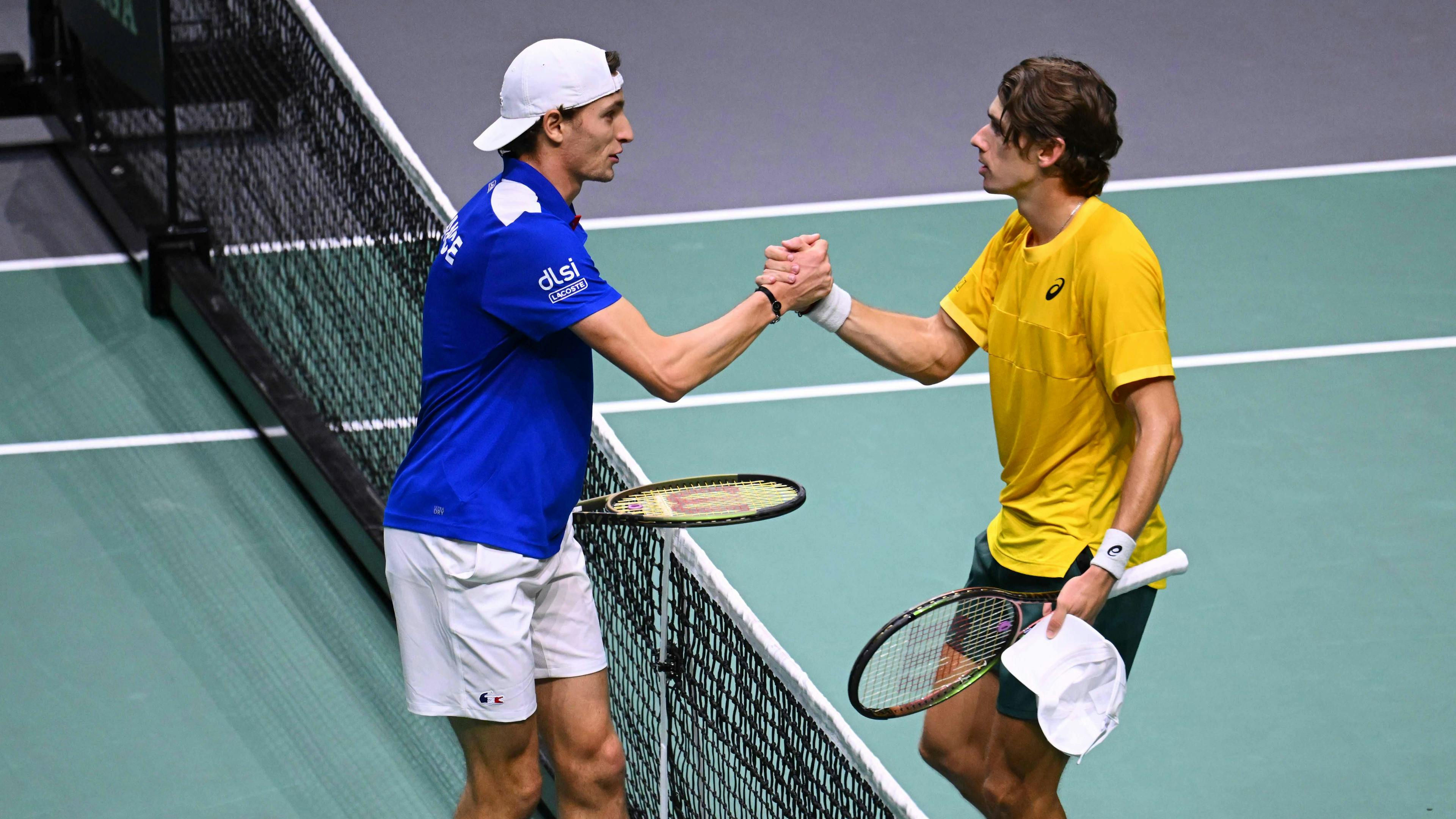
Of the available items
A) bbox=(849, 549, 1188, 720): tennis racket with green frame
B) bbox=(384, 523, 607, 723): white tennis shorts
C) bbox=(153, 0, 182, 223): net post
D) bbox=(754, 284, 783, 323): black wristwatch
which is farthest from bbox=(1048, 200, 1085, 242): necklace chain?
bbox=(153, 0, 182, 223): net post

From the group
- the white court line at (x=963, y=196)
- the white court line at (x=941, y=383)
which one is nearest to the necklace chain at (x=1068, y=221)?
the white court line at (x=941, y=383)

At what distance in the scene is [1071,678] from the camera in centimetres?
368

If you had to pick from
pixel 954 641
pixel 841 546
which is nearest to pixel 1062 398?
pixel 954 641

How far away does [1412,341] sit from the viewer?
25.0 feet

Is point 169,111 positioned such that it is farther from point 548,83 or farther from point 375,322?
point 548,83

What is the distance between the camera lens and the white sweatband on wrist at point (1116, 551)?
3.69 metres

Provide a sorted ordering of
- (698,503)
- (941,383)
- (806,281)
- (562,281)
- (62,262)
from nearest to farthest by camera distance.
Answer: (562,281)
(698,503)
(806,281)
(941,383)
(62,262)

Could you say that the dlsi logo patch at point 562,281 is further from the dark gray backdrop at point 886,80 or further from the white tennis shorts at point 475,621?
the dark gray backdrop at point 886,80

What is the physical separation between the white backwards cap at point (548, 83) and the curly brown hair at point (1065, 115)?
91cm

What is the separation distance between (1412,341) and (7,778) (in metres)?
5.90

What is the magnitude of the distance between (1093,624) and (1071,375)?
57cm

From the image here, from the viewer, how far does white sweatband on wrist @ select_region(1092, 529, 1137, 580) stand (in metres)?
3.69

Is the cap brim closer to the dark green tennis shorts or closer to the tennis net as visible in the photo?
the tennis net

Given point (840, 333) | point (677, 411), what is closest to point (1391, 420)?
point (677, 411)
